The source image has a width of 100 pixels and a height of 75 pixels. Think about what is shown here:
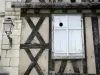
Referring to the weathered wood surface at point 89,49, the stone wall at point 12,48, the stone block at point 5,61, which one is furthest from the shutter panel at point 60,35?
the stone block at point 5,61

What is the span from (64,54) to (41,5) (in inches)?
61.7

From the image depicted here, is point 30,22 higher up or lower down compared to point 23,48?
higher up

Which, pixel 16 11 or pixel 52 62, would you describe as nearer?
pixel 52 62

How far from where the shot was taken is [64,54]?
21.6 ft

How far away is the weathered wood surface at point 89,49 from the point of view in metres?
6.46

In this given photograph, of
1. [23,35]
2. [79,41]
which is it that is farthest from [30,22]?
[79,41]

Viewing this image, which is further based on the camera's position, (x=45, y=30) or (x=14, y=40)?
(x=45, y=30)

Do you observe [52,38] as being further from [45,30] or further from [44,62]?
[44,62]

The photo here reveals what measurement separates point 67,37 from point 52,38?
1.40 ft

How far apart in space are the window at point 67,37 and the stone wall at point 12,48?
1.02 m

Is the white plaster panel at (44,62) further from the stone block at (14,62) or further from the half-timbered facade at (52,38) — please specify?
the stone block at (14,62)

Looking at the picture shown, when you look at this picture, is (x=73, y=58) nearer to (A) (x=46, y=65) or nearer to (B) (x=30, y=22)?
(A) (x=46, y=65)

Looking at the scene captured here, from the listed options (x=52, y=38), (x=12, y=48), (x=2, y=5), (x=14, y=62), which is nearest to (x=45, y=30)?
(x=52, y=38)

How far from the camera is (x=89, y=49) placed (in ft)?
21.8
